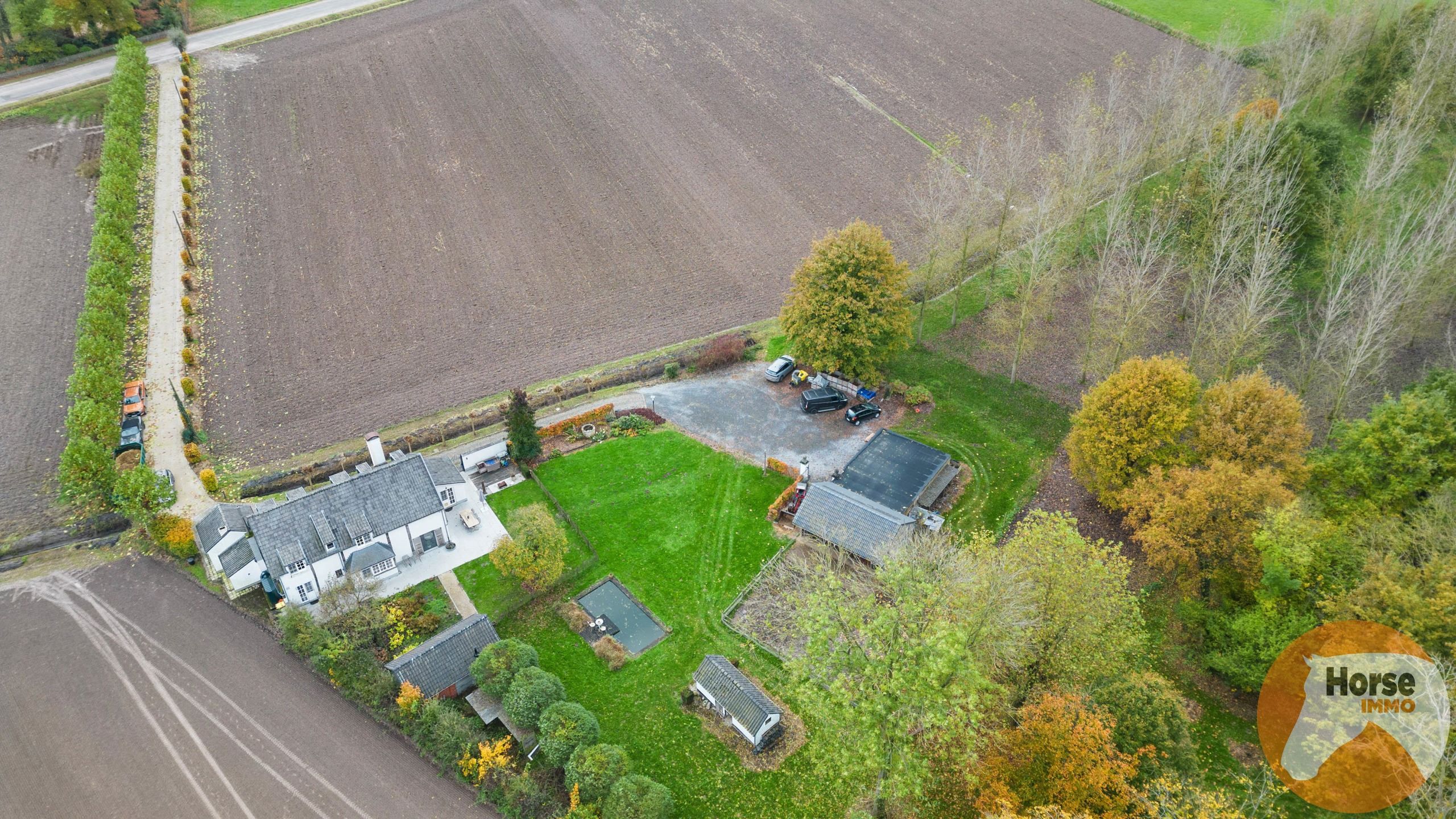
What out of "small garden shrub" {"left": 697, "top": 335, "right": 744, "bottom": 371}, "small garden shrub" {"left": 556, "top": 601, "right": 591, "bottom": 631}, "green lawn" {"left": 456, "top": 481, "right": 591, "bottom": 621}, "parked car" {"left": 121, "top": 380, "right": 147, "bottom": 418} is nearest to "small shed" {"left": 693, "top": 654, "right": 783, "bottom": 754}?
"small garden shrub" {"left": 556, "top": 601, "right": 591, "bottom": 631}

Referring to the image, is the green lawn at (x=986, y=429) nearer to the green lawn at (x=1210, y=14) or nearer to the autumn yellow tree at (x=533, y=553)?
the autumn yellow tree at (x=533, y=553)

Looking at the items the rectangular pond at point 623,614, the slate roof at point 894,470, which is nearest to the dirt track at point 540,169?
the slate roof at point 894,470

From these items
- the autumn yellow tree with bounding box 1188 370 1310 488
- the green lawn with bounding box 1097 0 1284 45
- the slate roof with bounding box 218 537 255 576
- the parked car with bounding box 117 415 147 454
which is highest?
the green lawn with bounding box 1097 0 1284 45

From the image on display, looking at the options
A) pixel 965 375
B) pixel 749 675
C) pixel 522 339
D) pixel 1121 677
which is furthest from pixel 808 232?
pixel 1121 677

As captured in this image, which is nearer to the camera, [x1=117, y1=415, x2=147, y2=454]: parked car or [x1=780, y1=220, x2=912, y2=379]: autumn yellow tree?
[x1=117, y1=415, x2=147, y2=454]: parked car

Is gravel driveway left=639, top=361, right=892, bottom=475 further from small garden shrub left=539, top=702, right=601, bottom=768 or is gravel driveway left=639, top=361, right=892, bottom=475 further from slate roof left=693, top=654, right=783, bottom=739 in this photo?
small garden shrub left=539, top=702, right=601, bottom=768

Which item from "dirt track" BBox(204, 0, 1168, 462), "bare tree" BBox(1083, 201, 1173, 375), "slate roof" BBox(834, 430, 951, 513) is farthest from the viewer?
"dirt track" BBox(204, 0, 1168, 462)

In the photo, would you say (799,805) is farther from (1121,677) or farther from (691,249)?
(691,249)
